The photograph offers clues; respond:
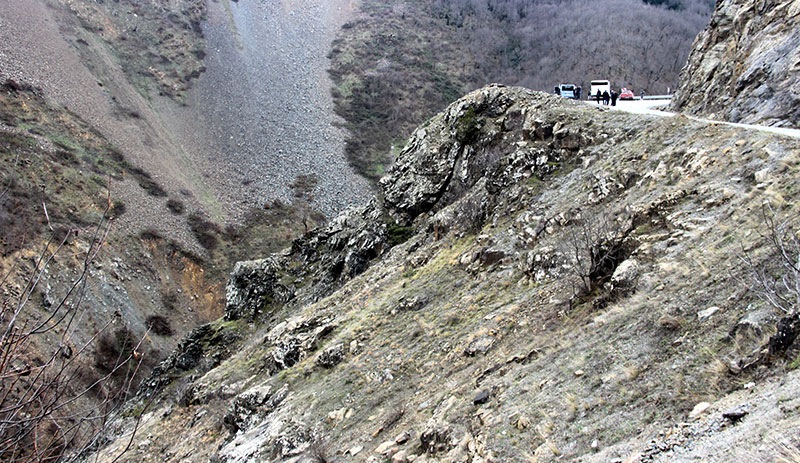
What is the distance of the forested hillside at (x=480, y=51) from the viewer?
7444cm

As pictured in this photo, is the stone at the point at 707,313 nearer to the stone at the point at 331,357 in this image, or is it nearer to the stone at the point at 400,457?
the stone at the point at 400,457

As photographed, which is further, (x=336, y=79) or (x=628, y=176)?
(x=336, y=79)

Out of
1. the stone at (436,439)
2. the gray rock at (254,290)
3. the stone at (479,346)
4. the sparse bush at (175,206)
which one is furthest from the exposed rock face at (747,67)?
the sparse bush at (175,206)

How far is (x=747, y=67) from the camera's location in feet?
52.0

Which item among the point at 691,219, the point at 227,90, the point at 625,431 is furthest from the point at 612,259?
the point at 227,90

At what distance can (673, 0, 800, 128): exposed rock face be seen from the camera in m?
13.9

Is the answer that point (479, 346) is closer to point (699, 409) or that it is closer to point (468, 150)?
point (699, 409)

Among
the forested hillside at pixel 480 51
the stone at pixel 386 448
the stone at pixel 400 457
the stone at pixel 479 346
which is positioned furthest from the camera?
the forested hillside at pixel 480 51

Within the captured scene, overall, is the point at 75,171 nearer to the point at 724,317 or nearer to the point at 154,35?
the point at 154,35

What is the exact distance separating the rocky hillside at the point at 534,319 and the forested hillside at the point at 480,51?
40741 mm

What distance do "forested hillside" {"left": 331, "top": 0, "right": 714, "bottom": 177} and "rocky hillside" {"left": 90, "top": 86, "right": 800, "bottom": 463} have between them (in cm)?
4074

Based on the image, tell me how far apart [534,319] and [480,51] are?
3630 inches

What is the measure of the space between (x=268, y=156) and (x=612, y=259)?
171 feet

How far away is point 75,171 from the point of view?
137 ft
